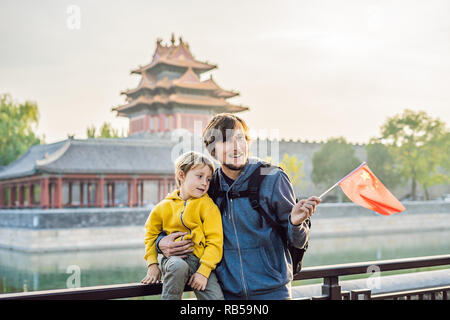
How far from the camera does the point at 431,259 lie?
258 cm

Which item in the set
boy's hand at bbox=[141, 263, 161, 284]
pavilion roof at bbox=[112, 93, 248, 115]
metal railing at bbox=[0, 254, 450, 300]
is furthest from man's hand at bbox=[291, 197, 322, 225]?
pavilion roof at bbox=[112, 93, 248, 115]

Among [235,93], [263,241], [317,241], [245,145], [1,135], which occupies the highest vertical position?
[235,93]

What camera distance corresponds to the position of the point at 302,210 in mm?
1845

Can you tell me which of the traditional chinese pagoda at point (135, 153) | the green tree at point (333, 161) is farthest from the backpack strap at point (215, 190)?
the green tree at point (333, 161)

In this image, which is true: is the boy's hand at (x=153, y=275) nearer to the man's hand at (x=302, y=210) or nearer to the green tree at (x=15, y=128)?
the man's hand at (x=302, y=210)

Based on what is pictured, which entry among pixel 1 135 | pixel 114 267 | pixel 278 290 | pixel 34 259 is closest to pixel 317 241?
pixel 114 267

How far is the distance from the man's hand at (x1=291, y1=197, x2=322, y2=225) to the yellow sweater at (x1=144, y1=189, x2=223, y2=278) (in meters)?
0.28

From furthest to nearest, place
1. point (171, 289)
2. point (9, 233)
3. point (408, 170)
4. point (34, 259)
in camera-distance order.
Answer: point (408, 170)
point (9, 233)
point (34, 259)
point (171, 289)

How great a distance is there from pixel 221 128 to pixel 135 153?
2015 centimetres

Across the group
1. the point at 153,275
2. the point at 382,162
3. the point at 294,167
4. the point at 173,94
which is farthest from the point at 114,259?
the point at 382,162

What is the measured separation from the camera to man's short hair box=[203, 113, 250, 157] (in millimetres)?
2018

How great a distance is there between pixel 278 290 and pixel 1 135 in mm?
27843

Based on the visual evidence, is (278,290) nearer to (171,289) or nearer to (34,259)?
(171,289)

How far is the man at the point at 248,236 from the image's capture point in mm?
1948
